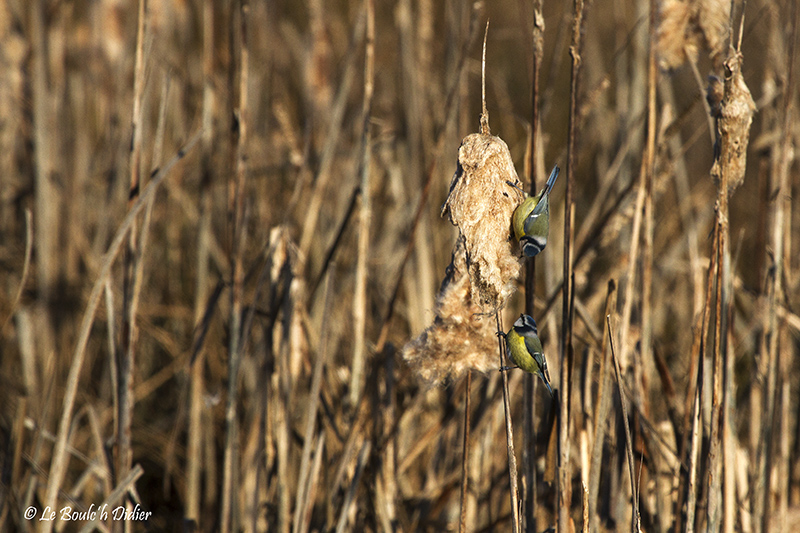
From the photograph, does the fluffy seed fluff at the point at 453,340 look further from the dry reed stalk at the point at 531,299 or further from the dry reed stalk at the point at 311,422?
the dry reed stalk at the point at 311,422

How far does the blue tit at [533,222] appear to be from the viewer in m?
0.71

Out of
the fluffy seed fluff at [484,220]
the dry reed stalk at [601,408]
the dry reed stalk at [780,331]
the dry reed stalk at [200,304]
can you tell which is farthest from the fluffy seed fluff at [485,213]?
the dry reed stalk at [200,304]

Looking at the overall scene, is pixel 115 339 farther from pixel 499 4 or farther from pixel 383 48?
pixel 499 4

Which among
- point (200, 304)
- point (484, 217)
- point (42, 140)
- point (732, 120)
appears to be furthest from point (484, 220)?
point (42, 140)

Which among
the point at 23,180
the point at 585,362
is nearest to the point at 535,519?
the point at 585,362

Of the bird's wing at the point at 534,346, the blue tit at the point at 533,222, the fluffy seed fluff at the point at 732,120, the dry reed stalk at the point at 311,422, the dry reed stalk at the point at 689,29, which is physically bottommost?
the dry reed stalk at the point at 311,422

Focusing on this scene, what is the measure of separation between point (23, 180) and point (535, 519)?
1.95 metres

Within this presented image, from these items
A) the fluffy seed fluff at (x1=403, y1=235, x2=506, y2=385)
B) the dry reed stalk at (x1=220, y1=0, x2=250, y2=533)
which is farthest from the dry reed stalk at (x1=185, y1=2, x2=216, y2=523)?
the fluffy seed fluff at (x1=403, y1=235, x2=506, y2=385)

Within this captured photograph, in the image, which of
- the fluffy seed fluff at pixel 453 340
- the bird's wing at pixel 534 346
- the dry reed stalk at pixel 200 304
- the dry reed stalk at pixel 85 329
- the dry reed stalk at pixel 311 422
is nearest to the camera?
the bird's wing at pixel 534 346

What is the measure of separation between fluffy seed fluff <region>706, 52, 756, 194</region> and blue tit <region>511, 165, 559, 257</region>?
20 cm

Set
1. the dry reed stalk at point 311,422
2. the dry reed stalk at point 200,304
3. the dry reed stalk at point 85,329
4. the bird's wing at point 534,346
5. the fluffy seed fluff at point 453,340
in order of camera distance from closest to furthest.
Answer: the bird's wing at point 534,346 < the fluffy seed fluff at point 453,340 < the dry reed stalk at point 85,329 < the dry reed stalk at point 311,422 < the dry reed stalk at point 200,304

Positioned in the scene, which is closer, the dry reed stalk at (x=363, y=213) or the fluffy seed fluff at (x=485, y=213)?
→ the fluffy seed fluff at (x=485, y=213)

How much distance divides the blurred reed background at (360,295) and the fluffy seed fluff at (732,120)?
14mm

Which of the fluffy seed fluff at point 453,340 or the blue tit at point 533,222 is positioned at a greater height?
the blue tit at point 533,222
